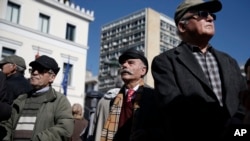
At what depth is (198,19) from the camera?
204 centimetres

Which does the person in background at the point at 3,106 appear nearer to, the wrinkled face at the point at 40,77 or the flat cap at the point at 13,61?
the wrinkled face at the point at 40,77

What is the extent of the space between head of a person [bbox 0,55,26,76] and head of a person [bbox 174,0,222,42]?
238 centimetres

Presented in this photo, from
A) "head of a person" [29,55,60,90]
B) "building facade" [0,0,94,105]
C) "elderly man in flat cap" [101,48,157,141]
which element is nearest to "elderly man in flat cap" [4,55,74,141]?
"head of a person" [29,55,60,90]

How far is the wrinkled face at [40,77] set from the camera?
3.04 m

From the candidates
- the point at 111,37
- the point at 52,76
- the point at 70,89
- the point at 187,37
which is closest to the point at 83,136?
the point at 52,76

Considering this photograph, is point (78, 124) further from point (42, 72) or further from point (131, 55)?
point (131, 55)

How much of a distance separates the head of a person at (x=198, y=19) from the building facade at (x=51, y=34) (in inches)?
750

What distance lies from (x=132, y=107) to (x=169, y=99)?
48.9 inches

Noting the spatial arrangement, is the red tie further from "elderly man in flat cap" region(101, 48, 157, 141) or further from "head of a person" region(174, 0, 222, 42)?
"head of a person" region(174, 0, 222, 42)

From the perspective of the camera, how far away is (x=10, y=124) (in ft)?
9.41

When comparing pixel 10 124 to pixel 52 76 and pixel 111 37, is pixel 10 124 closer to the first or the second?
pixel 52 76

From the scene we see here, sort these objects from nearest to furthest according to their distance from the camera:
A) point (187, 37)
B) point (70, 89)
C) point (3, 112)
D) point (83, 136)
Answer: point (187, 37) → point (3, 112) → point (83, 136) → point (70, 89)

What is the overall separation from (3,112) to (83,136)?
2153 mm

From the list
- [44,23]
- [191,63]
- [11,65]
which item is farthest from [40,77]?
[44,23]
